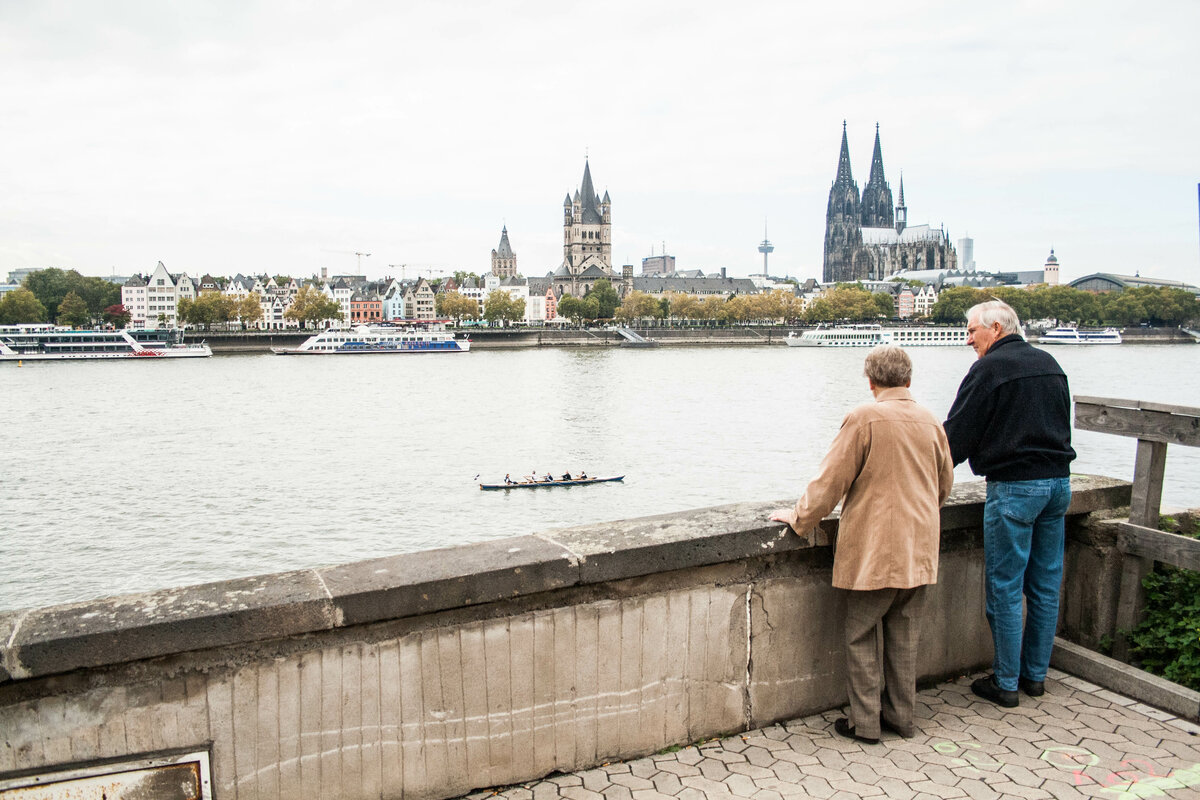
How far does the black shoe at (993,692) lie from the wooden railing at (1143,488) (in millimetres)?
713

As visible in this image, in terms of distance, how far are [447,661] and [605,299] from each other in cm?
14818

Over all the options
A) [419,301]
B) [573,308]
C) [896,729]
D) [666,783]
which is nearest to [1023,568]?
[896,729]

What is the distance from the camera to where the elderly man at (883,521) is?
3605 mm

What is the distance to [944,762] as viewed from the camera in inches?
143

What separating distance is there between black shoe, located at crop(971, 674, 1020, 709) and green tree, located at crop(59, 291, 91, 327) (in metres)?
140

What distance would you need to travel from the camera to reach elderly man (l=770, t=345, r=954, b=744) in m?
3.61

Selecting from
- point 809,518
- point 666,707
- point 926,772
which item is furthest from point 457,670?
point 926,772

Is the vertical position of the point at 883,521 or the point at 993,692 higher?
the point at 883,521

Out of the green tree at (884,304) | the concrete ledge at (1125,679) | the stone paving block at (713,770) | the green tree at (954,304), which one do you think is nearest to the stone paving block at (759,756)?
the stone paving block at (713,770)

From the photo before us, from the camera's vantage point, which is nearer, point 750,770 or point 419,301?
point 750,770

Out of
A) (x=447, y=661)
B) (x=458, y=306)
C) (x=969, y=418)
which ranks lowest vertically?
(x=458, y=306)

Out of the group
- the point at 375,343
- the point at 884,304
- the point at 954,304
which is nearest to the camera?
the point at 375,343

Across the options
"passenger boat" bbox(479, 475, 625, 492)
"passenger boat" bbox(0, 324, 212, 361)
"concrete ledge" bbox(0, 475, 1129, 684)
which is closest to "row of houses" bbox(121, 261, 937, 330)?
"passenger boat" bbox(0, 324, 212, 361)

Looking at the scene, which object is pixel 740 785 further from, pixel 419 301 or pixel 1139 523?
pixel 419 301
